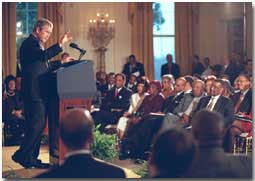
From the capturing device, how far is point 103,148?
6.21m

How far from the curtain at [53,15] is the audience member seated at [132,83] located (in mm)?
1039

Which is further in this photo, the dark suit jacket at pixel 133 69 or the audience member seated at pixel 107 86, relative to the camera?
the dark suit jacket at pixel 133 69

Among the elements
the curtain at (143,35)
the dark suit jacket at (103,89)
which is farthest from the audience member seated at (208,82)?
the dark suit jacket at (103,89)

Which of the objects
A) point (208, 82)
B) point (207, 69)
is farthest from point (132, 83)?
point (208, 82)

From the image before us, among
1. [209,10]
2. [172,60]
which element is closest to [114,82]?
[172,60]

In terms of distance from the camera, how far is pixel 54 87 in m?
5.79

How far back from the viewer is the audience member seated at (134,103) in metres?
6.66

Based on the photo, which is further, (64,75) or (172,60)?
(172,60)

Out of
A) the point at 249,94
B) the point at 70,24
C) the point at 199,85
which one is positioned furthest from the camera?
the point at 70,24

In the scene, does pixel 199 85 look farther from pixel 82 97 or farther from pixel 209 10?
pixel 82 97

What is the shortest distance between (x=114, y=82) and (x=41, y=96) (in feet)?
3.60

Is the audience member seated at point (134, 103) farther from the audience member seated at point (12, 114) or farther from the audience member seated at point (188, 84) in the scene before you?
the audience member seated at point (12, 114)

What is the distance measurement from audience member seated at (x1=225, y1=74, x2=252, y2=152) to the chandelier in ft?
5.45

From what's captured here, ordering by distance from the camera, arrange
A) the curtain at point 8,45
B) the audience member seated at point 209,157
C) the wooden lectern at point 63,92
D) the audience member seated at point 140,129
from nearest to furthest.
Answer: the audience member seated at point 209,157 → the wooden lectern at point 63,92 → the curtain at point 8,45 → the audience member seated at point 140,129
